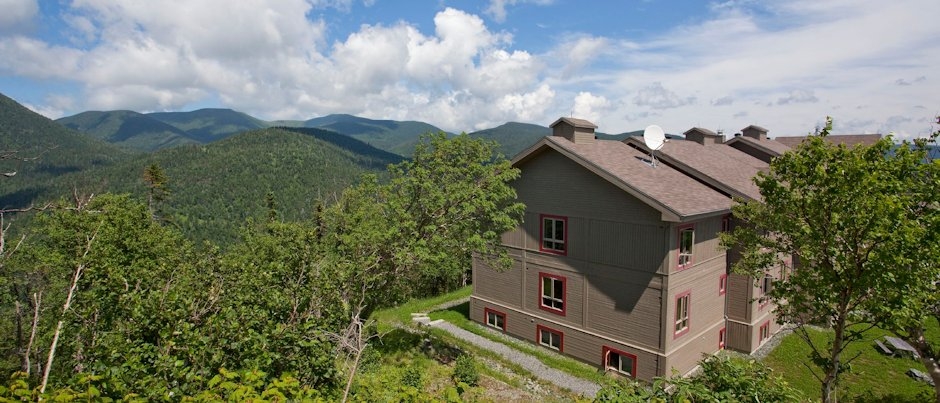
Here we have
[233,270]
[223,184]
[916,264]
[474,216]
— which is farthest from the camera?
[223,184]

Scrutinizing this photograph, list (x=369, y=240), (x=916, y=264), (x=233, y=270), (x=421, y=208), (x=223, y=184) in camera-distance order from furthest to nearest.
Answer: (x=223, y=184), (x=421, y=208), (x=369, y=240), (x=233, y=270), (x=916, y=264)

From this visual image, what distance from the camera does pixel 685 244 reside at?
1948cm

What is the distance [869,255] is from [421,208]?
1482 cm

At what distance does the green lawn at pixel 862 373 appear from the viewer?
18.4 meters

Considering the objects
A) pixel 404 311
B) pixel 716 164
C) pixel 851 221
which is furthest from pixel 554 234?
pixel 404 311

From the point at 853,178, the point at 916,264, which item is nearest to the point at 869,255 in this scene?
the point at 916,264

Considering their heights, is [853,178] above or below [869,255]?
above

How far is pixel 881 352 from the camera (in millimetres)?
22969

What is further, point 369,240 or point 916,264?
point 369,240

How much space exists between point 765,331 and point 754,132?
17620 millimetres

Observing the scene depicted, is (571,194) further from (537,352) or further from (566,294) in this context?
(537,352)

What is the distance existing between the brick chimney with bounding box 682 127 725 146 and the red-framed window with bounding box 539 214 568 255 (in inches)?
578

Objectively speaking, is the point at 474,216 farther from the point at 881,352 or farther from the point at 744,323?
the point at 881,352

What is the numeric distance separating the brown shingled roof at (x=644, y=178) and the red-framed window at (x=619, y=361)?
6.55m
